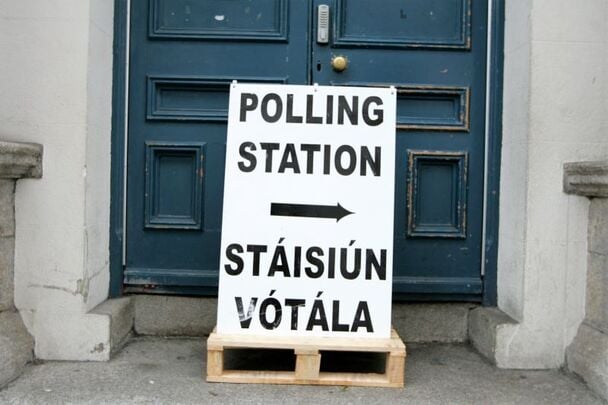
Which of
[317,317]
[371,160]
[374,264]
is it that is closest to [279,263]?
[317,317]

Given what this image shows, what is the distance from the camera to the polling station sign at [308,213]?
10.3 feet

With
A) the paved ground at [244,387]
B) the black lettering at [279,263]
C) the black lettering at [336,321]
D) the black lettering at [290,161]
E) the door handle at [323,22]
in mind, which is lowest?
the paved ground at [244,387]

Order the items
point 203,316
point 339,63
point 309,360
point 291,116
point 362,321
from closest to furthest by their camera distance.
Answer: point 309,360
point 362,321
point 291,116
point 339,63
point 203,316

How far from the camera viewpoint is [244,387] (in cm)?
305

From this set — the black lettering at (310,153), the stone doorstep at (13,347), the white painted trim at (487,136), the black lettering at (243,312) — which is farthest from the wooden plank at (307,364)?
the stone doorstep at (13,347)

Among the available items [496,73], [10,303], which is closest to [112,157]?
[10,303]

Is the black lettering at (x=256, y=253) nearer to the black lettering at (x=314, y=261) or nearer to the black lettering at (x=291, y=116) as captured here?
the black lettering at (x=314, y=261)

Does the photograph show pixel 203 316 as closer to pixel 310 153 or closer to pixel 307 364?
pixel 307 364

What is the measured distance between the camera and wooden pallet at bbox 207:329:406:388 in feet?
9.93

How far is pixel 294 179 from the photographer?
3.22m

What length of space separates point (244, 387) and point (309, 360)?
326mm

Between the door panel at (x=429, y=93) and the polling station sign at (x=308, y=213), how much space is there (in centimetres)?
54

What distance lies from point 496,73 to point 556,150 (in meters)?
0.58

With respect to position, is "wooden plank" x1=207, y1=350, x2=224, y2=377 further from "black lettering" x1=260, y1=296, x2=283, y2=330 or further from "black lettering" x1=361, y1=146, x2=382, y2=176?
"black lettering" x1=361, y1=146, x2=382, y2=176
